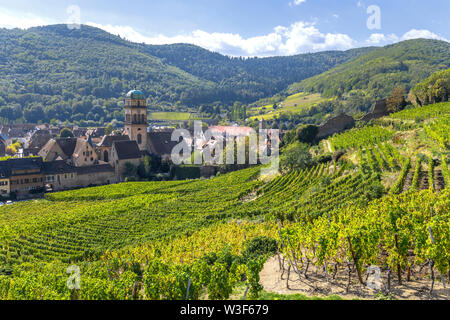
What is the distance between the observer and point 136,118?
Answer: 66.2m

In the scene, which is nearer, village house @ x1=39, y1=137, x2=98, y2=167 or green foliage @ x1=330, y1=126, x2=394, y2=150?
green foliage @ x1=330, y1=126, x2=394, y2=150

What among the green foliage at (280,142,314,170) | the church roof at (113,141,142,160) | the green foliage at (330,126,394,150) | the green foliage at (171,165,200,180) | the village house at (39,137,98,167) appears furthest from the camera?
the village house at (39,137,98,167)

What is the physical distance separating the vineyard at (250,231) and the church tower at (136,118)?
1622 cm

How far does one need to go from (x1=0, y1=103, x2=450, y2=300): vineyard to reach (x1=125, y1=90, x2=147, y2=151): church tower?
53.2 feet

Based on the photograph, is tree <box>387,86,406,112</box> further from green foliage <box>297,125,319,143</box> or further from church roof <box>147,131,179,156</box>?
church roof <box>147,131,179,156</box>

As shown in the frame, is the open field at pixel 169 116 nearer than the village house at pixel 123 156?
No

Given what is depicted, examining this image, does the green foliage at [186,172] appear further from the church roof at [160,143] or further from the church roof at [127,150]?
the church roof at [127,150]

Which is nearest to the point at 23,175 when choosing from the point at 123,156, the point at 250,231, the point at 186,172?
the point at 123,156

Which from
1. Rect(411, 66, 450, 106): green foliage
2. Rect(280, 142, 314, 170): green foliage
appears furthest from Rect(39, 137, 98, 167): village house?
Rect(411, 66, 450, 106): green foliage

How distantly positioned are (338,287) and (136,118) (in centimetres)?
5925

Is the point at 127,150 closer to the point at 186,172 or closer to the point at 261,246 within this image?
the point at 186,172

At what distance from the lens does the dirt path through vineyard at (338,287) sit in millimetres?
11523

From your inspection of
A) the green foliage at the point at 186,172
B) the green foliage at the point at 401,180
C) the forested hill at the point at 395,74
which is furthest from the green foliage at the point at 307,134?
the forested hill at the point at 395,74

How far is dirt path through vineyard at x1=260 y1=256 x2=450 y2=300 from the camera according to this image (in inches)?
454
